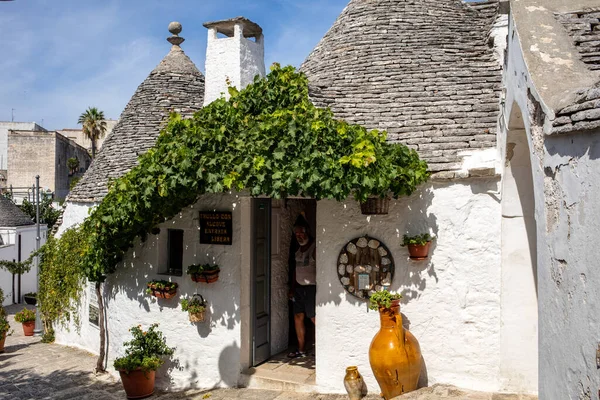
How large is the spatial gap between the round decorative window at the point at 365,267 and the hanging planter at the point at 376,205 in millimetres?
357

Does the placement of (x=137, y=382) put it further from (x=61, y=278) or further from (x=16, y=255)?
(x=16, y=255)

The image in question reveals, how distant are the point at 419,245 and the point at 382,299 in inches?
29.9

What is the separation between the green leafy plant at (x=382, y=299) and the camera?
18.4 feet

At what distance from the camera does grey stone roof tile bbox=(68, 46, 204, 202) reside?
9.32m

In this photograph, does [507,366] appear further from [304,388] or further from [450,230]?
[304,388]

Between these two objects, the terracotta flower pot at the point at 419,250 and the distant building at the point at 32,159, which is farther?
the distant building at the point at 32,159

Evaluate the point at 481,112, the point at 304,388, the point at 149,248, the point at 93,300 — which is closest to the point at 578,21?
the point at 481,112

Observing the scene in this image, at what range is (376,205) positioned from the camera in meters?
5.96

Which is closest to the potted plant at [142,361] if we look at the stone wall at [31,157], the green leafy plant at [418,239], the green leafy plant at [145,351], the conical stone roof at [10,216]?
the green leafy plant at [145,351]

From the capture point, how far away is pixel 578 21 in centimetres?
416

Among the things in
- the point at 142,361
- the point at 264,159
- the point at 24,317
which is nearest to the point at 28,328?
the point at 24,317

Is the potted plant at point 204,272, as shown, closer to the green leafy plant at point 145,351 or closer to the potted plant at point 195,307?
the potted plant at point 195,307

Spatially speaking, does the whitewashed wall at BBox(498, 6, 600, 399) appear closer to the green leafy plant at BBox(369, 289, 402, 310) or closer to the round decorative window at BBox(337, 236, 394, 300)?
the green leafy plant at BBox(369, 289, 402, 310)

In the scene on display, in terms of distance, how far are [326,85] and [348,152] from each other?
2.22 metres
